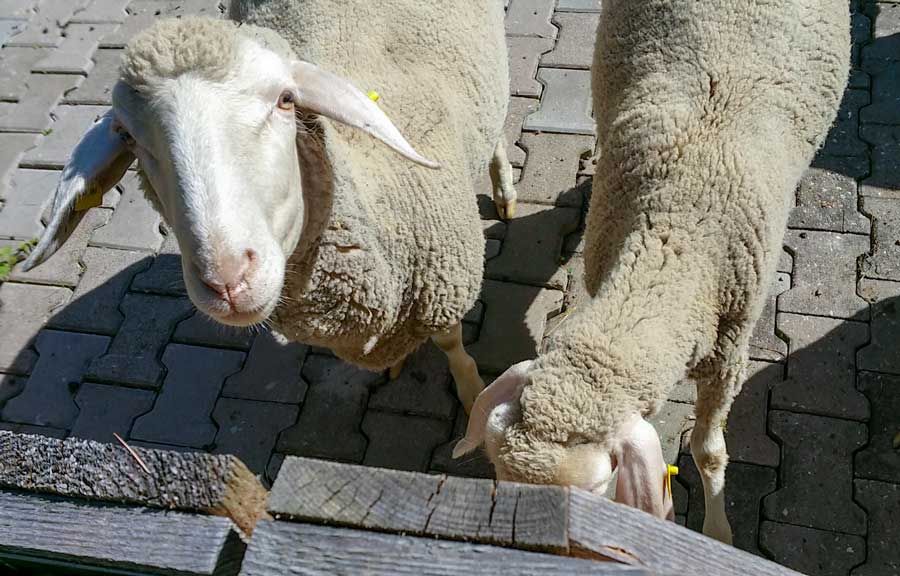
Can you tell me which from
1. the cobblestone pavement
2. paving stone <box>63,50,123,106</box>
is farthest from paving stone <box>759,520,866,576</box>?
paving stone <box>63,50,123,106</box>

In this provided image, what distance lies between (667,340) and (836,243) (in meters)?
1.86

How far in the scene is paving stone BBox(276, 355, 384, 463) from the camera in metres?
3.21

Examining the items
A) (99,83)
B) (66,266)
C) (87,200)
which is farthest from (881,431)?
(99,83)

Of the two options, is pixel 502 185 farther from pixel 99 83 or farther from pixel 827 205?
pixel 99 83

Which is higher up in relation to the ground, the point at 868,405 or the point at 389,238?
the point at 389,238

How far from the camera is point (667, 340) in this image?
209 cm

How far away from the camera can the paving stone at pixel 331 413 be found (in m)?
3.21

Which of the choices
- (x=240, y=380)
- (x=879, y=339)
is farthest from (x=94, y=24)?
(x=879, y=339)

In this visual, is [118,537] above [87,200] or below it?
above

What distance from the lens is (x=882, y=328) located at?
3.16 m

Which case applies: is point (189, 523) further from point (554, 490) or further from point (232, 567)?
point (554, 490)

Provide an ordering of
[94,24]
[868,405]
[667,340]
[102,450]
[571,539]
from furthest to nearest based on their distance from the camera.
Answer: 1. [94,24]
2. [868,405]
3. [667,340]
4. [102,450]
5. [571,539]

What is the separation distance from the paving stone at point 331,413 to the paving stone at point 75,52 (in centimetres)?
302

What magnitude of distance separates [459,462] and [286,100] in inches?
69.2
